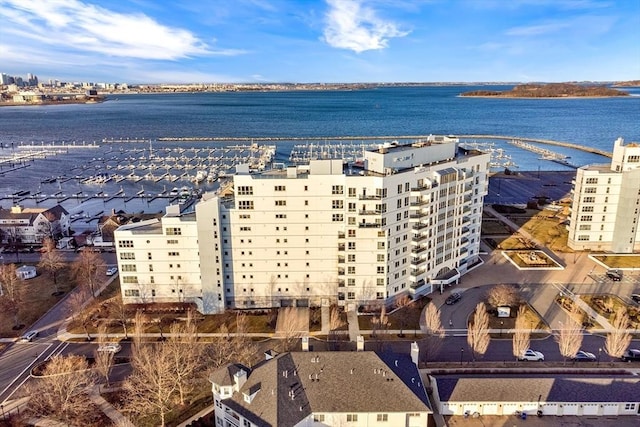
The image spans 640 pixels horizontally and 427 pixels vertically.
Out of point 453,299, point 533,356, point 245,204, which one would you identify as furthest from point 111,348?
point 533,356

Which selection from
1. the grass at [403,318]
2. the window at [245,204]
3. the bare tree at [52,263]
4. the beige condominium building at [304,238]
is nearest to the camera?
the grass at [403,318]

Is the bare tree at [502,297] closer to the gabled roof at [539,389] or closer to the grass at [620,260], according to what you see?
the gabled roof at [539,389]

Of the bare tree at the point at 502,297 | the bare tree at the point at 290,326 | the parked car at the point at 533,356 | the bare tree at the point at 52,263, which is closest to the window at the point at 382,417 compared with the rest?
the bare tree at the point at 290,326

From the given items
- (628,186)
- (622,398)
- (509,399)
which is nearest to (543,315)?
(622,398)

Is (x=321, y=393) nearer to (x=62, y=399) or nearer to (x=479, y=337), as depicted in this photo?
(x=479, y=337)

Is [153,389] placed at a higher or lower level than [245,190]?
lower

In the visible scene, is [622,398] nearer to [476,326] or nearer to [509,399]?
[509,399]
